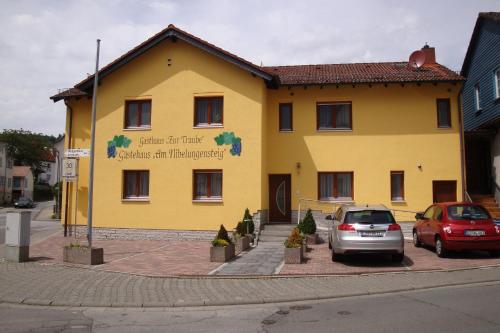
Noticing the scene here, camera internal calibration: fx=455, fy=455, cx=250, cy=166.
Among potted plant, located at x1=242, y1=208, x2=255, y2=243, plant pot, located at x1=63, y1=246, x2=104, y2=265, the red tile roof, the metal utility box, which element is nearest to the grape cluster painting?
potted plant, located at x1=242, y1=208, x2=255, y2=243

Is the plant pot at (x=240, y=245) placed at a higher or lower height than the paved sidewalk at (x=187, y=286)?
higher

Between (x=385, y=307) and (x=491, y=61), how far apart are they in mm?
18161

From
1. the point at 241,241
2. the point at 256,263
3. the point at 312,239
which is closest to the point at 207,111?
the point at 241,241

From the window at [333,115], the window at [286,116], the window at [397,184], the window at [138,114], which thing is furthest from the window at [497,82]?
the window at [138,114]

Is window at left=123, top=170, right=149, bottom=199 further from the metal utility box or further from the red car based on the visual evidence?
the red car

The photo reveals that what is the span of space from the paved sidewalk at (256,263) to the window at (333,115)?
6830 millimetres

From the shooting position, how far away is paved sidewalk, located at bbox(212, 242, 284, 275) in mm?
11688

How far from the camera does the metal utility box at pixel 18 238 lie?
13.0 meters

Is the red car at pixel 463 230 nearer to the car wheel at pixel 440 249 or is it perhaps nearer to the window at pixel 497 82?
the car wheel at pixel 440 249

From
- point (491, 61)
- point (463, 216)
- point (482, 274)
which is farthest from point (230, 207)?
point (491, 61)

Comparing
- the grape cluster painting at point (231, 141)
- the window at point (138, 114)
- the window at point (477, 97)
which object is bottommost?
the grape cluster painting at point (231, 141)

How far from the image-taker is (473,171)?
21797mm

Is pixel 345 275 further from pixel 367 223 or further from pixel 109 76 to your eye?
pixel 109 76

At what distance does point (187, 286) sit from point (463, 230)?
7.86 metres
